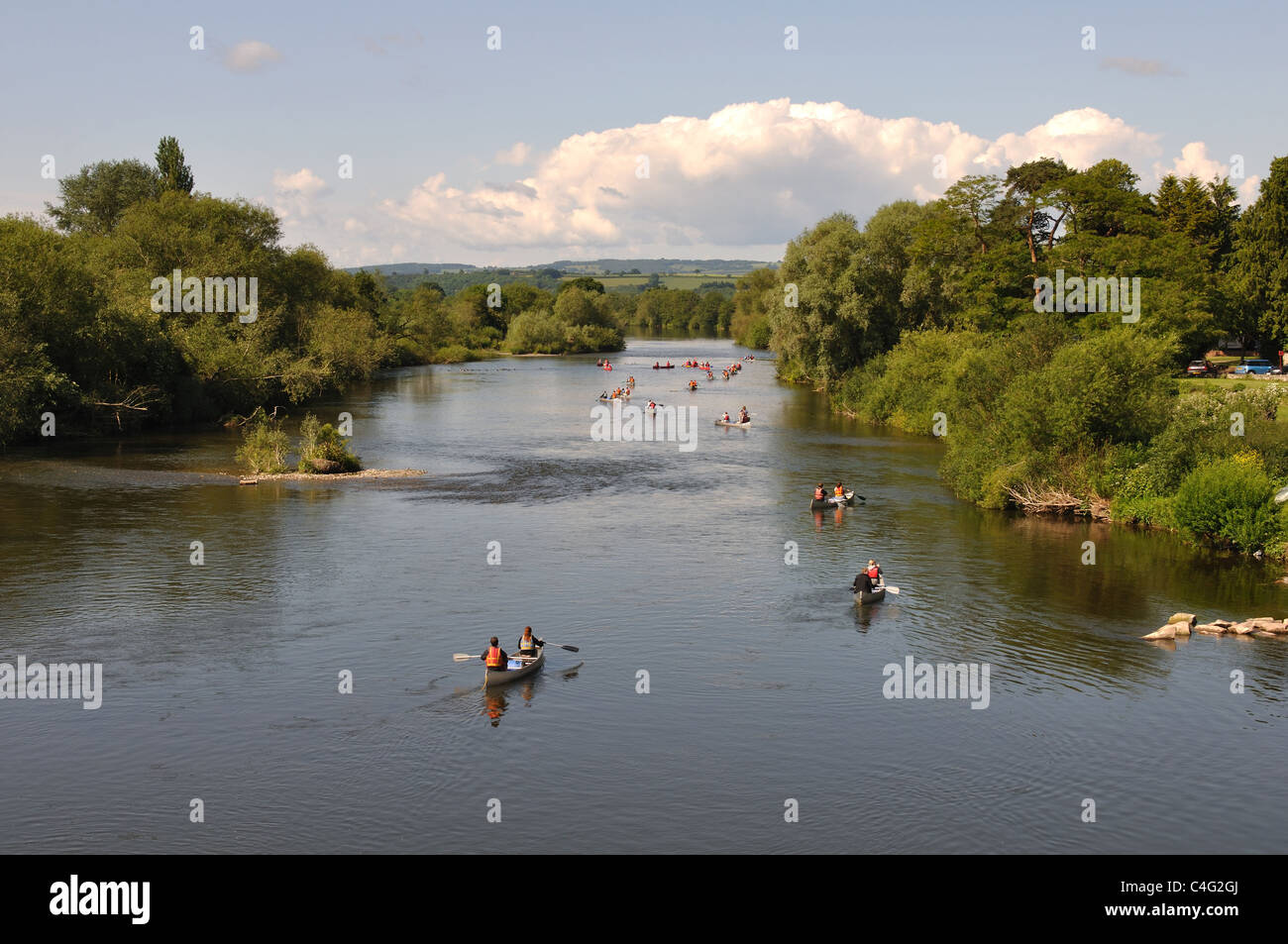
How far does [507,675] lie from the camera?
2917 cm

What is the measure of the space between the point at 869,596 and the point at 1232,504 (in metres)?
17.1

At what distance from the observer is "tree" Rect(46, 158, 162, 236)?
14162 centimetres

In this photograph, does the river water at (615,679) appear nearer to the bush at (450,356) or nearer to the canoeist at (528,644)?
the canoeist at (528,644)

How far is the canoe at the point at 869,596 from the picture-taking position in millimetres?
36844

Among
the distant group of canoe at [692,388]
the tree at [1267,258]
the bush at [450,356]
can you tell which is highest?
the tree at [1267,258]

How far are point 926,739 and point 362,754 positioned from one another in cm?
1332

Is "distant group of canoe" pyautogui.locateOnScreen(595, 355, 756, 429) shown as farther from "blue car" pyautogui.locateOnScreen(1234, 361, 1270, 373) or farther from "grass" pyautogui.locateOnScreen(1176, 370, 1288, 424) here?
"blue car" pyautogui.locateOnScreen(1234, 361, 1270, 373)

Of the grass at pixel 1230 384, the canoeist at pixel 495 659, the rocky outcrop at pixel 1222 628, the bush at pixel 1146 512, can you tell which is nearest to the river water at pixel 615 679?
the rocky outcrop at pixel 1222 628

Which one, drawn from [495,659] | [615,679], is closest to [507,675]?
[495,659]

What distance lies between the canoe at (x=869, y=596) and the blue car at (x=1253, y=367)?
6163 centimetres

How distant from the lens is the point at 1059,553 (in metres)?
44.3

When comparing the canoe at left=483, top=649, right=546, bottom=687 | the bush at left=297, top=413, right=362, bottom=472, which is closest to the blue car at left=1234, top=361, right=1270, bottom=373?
the bush at left=297, top=413, right=362, bottom=472

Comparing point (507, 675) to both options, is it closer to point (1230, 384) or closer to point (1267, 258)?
point (1230, 384)

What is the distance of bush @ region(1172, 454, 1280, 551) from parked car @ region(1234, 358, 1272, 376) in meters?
46.6
